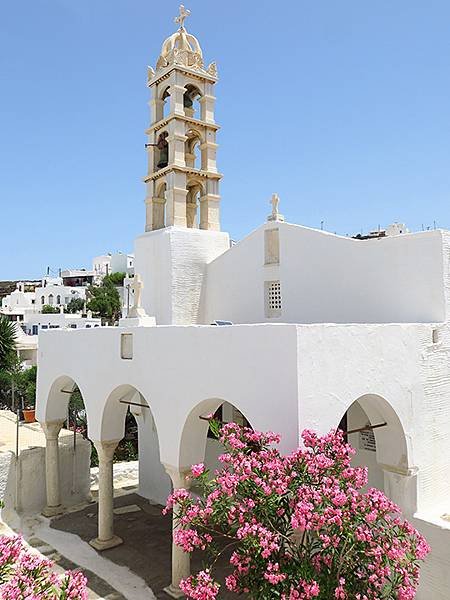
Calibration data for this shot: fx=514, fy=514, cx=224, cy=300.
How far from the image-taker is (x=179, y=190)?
13.7 meters

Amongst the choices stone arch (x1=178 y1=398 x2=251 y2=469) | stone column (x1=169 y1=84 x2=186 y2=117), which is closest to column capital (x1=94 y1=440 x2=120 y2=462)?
stone arch (x1=178 y1=398 x2=251 y2=469)

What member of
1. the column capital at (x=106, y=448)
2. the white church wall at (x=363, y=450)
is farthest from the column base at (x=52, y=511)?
the white church wall at (x=363, y=450)

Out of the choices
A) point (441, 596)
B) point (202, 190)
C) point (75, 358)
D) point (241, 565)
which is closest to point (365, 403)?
point (441, 596)

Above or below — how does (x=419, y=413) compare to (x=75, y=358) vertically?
below

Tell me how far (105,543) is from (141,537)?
0.85 m

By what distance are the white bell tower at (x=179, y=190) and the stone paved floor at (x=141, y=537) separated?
15.9ft

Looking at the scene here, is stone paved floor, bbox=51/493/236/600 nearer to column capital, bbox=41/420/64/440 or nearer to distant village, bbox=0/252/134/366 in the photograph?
column capital, bbox=41/420/64/440

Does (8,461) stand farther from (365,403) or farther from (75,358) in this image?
(365,403)

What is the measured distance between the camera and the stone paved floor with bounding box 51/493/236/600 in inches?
380

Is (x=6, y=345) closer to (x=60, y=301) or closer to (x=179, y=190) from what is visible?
(x=179, y=190)

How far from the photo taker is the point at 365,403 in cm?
940

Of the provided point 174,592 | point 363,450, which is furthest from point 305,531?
point 363,450

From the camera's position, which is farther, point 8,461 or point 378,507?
point 8,461

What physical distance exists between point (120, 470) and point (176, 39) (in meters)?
13.4
